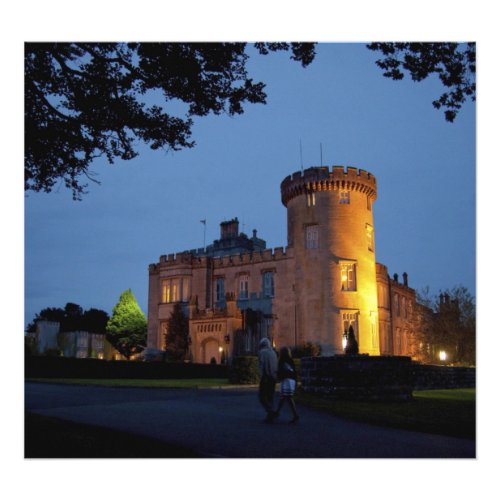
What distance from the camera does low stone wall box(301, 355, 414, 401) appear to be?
12.3 m

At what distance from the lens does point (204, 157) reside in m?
32.4

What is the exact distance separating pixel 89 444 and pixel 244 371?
42.1 ft

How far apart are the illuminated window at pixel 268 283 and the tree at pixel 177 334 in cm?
533

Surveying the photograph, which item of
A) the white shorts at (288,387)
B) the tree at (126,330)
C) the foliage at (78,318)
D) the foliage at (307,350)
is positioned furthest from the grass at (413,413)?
the foliage at (78,318)

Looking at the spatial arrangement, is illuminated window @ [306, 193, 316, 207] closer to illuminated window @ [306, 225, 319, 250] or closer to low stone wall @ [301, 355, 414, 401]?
illuminated window @ [306, 225, 319, 250]

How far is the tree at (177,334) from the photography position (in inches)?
1329

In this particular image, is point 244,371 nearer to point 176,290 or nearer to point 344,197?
point 344,197

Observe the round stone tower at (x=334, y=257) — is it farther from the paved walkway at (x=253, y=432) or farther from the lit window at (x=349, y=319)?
the paved walkway at (x=253, y=432)

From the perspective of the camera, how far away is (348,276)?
31.0m

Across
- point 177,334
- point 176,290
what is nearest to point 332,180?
point 176,290

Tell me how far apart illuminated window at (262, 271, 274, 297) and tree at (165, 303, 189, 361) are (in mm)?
5332

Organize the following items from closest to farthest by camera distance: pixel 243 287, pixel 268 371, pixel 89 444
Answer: pixel 89 444 < pixel 268 371 < pixel 243 287
